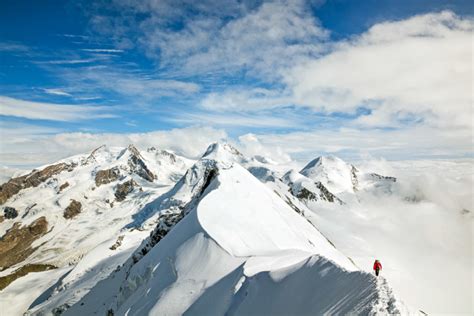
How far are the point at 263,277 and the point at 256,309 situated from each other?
3092 millimetres

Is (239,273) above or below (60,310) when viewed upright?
above

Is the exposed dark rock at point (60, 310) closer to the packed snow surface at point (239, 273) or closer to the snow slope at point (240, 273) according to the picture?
the snow slope at point (240, 273)

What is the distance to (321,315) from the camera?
56.1ft

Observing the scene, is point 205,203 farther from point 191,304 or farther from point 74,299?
point 74,299

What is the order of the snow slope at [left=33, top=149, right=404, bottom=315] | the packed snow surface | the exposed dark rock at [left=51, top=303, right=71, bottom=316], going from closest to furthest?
the snow slope at [left=33, top=149, right=404, bottom=315] < the packed snow surface < the exposed dark rock at [left=51, top=303, right=71, bottom=316]

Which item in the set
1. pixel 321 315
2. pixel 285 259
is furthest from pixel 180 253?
pixel 321 315

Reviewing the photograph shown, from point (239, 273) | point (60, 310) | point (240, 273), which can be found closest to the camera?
point (240, 273)

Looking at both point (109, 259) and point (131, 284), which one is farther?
point (109, 259)

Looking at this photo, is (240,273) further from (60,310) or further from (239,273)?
(60,310)

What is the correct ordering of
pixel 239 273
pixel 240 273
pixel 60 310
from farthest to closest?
pixel 60 310 < pixel 239 273 < pixel 240 273

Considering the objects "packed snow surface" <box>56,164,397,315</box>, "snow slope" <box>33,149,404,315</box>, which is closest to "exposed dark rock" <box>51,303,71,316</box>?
"snow slope" <box>33,149,404,315</box>

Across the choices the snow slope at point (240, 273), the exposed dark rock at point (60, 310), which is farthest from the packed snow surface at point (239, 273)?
the exposed dark rock at point (60, 310)

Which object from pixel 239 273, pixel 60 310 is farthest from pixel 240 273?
pixel 60 310

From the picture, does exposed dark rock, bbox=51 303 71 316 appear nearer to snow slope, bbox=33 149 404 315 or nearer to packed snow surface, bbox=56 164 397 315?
snow slope, bbox=33 149 404 315
